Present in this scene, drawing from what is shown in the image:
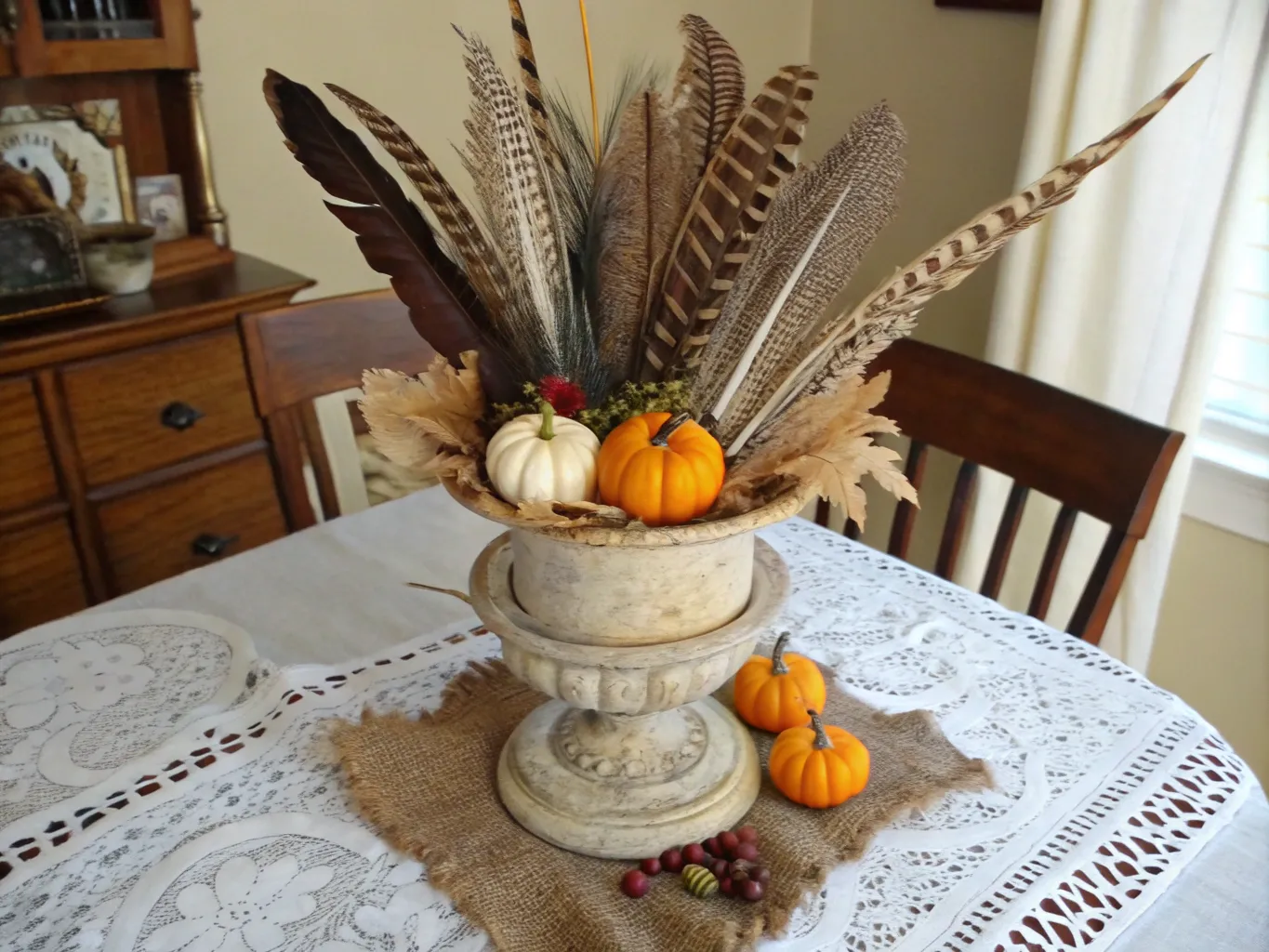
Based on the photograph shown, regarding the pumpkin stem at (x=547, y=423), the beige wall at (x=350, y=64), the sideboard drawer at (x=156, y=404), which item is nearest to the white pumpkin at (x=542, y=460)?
the pumpkin stem at (x=547, y=423)

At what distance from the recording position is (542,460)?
0.63 metres

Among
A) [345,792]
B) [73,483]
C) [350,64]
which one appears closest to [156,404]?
[73,483]

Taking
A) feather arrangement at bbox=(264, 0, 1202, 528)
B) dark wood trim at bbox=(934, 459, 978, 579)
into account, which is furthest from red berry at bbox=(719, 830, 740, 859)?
dark wood trim at bbox=(934, 459, 978, 579)

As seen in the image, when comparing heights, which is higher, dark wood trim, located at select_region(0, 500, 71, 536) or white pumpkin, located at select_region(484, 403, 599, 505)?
white pumpkin, located at select_region(484, 403, 599, 505)

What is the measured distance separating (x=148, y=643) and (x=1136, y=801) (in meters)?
0.90

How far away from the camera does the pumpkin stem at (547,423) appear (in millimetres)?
627

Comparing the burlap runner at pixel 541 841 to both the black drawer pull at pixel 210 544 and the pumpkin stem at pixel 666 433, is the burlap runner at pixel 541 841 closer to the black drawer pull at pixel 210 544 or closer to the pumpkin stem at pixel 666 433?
the pumpkin stem at pixel 666 433

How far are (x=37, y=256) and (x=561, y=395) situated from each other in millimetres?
1265

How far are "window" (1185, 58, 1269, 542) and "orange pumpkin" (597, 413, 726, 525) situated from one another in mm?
1160

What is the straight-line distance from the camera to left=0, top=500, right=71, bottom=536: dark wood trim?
1.53m

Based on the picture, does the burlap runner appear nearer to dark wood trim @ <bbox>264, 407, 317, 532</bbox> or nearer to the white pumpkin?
the white pumpkin

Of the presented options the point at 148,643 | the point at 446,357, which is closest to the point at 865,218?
the point at 446,357

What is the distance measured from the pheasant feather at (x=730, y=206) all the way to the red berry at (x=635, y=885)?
368mm

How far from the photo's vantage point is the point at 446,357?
28.1 inches
